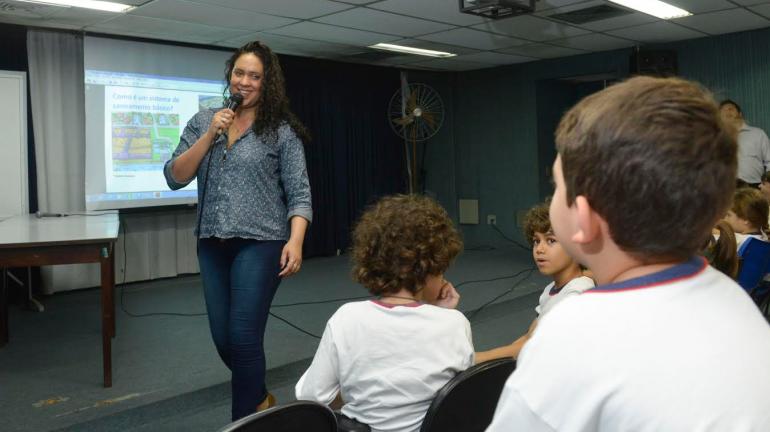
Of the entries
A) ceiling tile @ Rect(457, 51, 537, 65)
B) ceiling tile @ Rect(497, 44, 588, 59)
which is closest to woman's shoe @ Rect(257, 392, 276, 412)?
ceiling tile @ Rect(497, 44, 588, 59)

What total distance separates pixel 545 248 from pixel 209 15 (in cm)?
338

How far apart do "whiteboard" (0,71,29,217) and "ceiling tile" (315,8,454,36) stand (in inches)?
86.2

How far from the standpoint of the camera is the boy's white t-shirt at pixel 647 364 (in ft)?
1.54

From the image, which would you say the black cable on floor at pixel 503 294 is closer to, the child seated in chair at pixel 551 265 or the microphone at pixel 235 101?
the child seated in chair at pixel 551 265

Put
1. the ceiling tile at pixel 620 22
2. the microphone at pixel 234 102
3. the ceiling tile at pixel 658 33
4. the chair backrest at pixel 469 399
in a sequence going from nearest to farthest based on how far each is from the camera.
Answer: the chair backrest at pixel 469 399 → the microphone at pixel 234 102 → the ceiling tile at pixel 620 22 → the ceiling tile at pixel 658 33

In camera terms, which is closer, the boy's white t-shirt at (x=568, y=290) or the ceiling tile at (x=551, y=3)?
the boy's white t-shirt at (x=568, y=290)

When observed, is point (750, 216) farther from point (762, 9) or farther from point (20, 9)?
point (20, 9)

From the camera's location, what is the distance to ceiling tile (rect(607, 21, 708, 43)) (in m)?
5.24

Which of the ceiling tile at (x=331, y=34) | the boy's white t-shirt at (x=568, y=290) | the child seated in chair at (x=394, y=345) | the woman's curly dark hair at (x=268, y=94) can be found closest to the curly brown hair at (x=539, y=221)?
the boy's white t-shirt at (x=568, y=290)

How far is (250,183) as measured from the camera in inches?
76.7

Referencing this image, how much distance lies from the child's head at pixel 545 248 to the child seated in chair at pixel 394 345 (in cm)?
61

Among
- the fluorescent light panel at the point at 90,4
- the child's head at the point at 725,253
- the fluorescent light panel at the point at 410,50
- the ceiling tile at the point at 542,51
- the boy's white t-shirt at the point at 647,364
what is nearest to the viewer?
the boy's white t-shirt at the point at 647,364

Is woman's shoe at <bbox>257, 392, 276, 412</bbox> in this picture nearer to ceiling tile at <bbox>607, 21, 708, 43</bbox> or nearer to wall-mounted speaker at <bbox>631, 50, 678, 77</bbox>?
ceiling tile at <bbox>607, 21, 708, 43</bbox>

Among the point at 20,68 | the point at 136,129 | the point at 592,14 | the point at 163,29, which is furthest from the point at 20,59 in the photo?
the point at 592,14
